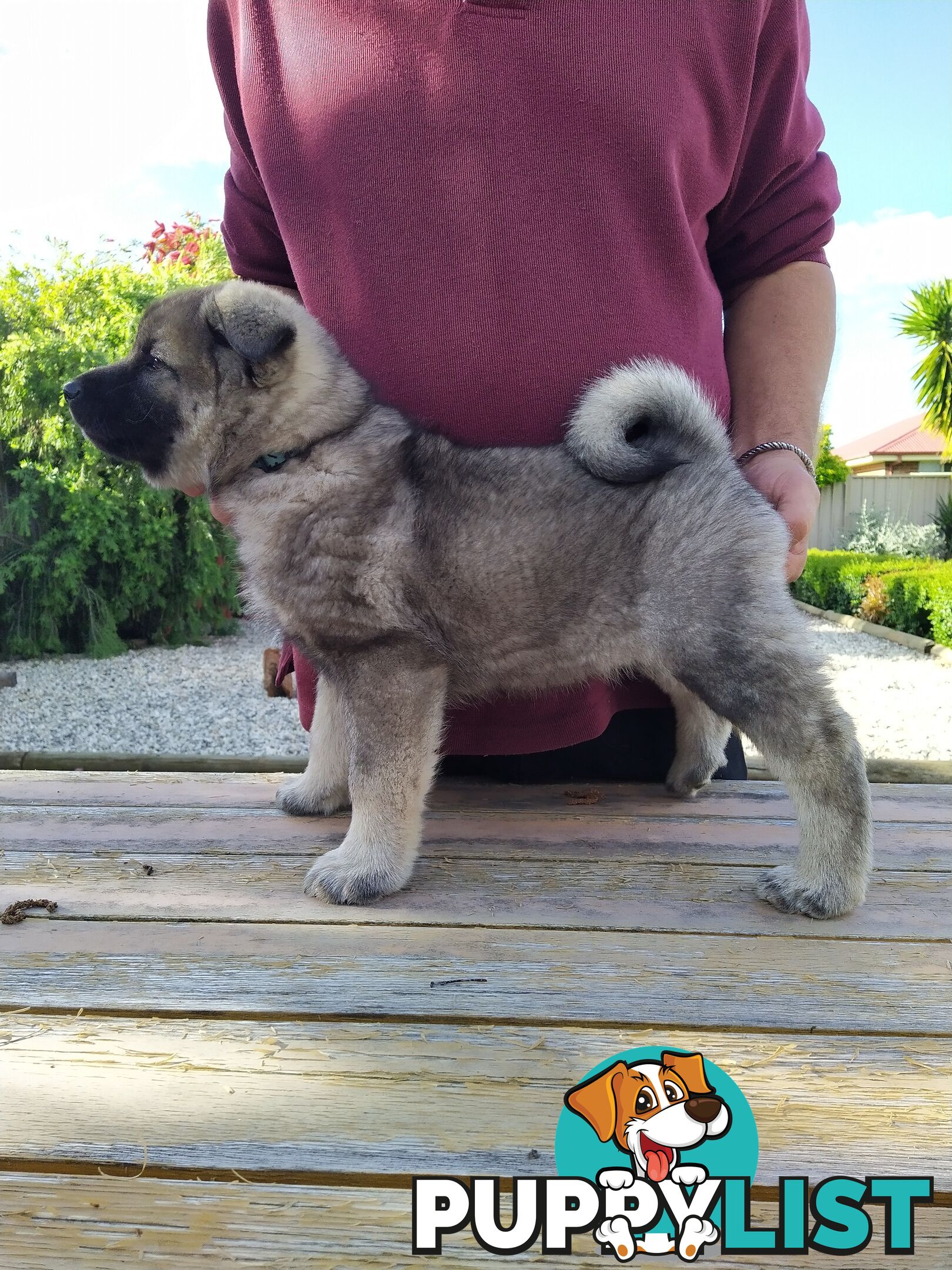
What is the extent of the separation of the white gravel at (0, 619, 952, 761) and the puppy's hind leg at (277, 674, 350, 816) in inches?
139

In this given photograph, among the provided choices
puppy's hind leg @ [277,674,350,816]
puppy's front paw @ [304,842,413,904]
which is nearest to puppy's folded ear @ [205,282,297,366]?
puppy's hind leg @ [277,674,350,816]

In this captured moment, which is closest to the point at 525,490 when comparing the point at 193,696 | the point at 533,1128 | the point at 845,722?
the point at 845,722

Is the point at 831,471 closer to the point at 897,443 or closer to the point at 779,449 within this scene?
the point at 897,443

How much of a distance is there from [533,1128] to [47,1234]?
1.98 feet

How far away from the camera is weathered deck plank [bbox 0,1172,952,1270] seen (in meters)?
1.09

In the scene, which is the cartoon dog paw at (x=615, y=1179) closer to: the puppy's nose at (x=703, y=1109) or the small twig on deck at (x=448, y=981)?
the puppy's nose at (x=703, y=1109)

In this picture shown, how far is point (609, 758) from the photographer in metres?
3.10

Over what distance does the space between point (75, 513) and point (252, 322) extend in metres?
7.71

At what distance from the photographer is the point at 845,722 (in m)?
2.04

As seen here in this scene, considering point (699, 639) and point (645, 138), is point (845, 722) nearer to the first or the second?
point (699, 639)

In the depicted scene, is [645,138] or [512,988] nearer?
[512,988]

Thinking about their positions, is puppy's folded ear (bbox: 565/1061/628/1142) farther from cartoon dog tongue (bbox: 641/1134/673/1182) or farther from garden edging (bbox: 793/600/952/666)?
garden edging (bbox: 793/600/952/666)

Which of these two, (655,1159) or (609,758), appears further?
(609,758)

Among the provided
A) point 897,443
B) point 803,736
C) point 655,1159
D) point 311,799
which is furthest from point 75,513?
point 897,443
